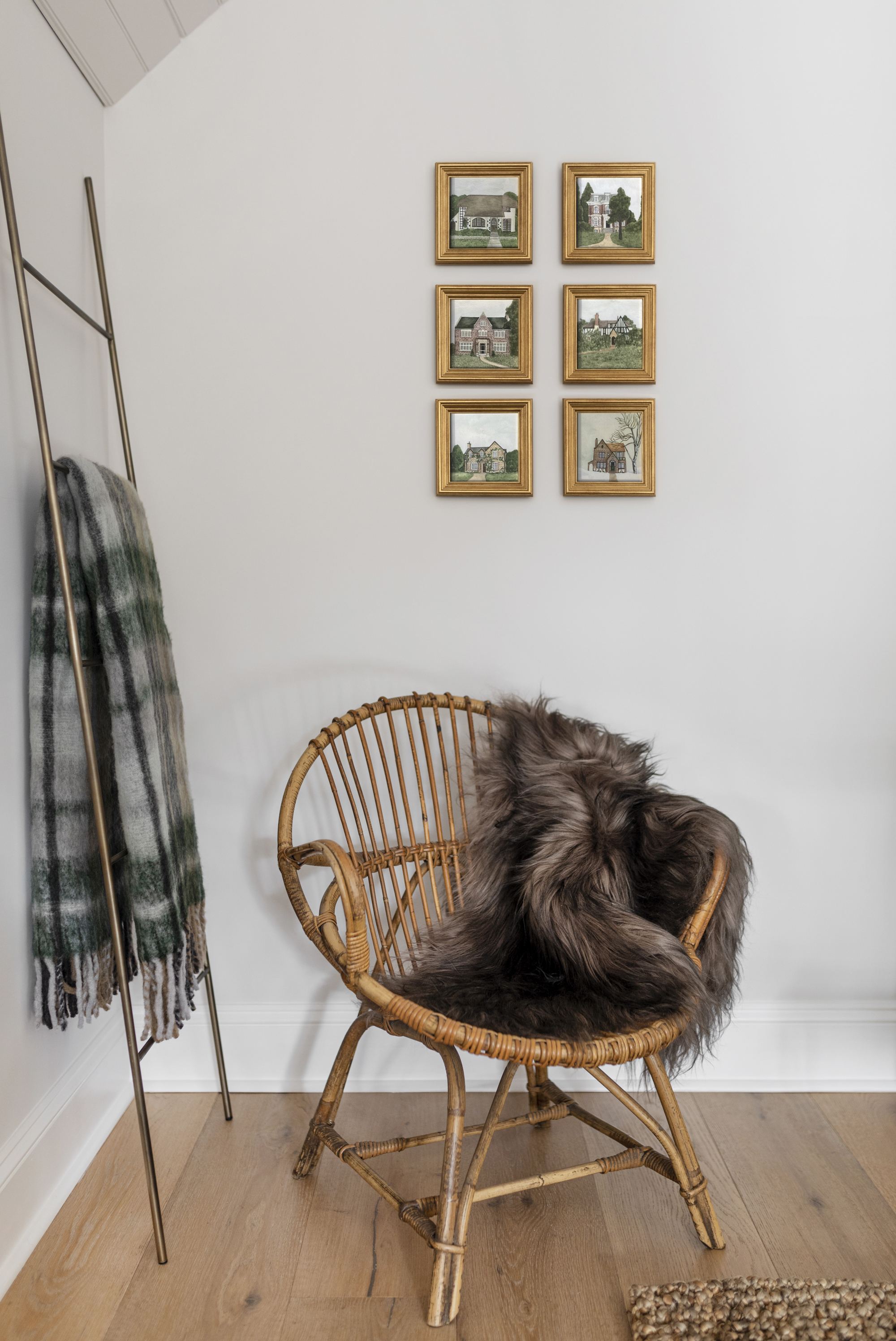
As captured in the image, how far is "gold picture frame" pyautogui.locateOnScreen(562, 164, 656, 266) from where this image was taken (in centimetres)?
175

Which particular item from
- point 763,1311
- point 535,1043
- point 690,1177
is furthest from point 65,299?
point 763,1311

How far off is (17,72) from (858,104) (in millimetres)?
1581

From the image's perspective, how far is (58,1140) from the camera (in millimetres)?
1479

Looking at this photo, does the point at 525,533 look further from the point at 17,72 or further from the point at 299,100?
the point at 17,72

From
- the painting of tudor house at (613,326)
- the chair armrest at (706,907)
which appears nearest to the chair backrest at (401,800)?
the chair armrest at (706,907)

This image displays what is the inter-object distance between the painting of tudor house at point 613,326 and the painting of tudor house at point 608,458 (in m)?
0.20

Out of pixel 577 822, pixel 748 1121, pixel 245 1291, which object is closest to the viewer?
pixel 245 1291

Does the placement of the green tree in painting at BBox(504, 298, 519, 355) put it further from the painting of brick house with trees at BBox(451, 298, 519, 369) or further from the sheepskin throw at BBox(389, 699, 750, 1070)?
the sheepskin throw at BBox(389, 699, 750, 1070)

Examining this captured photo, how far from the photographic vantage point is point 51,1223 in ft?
4.63

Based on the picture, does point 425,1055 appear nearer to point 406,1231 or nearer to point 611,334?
point 406,1231

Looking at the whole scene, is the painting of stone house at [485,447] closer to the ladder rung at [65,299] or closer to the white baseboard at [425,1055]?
the ladder rung at [65,299]

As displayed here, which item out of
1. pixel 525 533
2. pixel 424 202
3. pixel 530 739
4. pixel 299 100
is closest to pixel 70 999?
pixel 530 739

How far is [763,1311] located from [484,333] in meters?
1.72

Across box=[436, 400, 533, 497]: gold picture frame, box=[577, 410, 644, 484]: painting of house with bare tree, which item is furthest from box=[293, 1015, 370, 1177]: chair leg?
box=[577, 410, 644, 484]: painting of house with bare tree
